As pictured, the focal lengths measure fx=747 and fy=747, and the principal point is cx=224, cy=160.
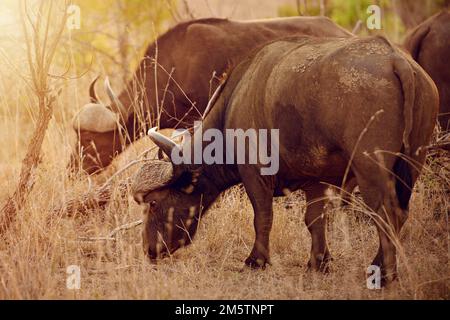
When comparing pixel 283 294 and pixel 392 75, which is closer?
pixel 392 75

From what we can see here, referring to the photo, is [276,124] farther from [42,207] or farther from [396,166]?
[42,207]

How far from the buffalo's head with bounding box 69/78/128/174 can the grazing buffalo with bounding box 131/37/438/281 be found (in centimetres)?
256

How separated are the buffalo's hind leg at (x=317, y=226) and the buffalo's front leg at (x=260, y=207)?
0.33 m

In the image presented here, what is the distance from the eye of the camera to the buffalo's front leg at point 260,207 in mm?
5332

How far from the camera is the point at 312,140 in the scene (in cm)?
475

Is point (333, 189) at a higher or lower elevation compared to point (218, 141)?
lower

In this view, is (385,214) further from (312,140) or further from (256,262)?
(256,262)

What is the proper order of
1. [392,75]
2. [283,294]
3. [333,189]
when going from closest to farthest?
[392,75]
[283,294]
[333,189]

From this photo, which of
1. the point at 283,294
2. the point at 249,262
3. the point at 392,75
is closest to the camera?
the point at 392,75

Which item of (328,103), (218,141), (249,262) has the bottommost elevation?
(249,262)

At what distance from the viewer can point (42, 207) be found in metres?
6.09

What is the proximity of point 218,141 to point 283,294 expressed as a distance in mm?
1362

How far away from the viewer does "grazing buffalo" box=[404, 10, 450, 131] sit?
25.1ft
